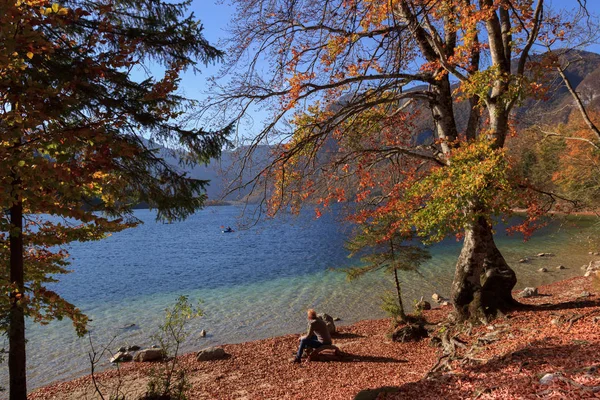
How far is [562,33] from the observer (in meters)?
7.95

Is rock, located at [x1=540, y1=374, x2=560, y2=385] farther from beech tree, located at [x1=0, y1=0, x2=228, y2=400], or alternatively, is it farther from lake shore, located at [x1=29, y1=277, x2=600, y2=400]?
beech tree, located at [x1=0, y1=0, x2=228, y2=400]

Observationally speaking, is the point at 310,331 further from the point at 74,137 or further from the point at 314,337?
the point at 74,137

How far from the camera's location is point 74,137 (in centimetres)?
425

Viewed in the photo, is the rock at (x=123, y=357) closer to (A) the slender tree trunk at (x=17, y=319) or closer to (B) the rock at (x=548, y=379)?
(A) the slender tree trunk at (x=17, y=319)

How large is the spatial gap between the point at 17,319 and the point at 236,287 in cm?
1781

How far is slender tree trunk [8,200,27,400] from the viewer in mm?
5287

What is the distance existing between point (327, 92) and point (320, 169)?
192cm

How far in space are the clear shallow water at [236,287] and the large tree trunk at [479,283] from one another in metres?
3.73

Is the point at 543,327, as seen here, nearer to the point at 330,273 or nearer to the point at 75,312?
the point at 75,312

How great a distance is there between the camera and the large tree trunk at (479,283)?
829cm

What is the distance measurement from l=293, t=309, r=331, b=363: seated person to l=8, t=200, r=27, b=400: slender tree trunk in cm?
547

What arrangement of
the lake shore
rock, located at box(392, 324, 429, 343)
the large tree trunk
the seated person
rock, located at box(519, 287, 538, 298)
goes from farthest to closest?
rock, located at box(519, 287, 538, 298), rock, located at box(392, 324, 429, 343), the seated person, the large tree trunk, the lake shore

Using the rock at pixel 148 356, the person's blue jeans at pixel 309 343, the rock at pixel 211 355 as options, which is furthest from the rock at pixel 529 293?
the rock at pixel 148 356

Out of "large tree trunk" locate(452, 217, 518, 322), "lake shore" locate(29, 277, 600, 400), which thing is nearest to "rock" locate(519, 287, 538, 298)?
"lake shore" locate(29, 277, 600, 400)
